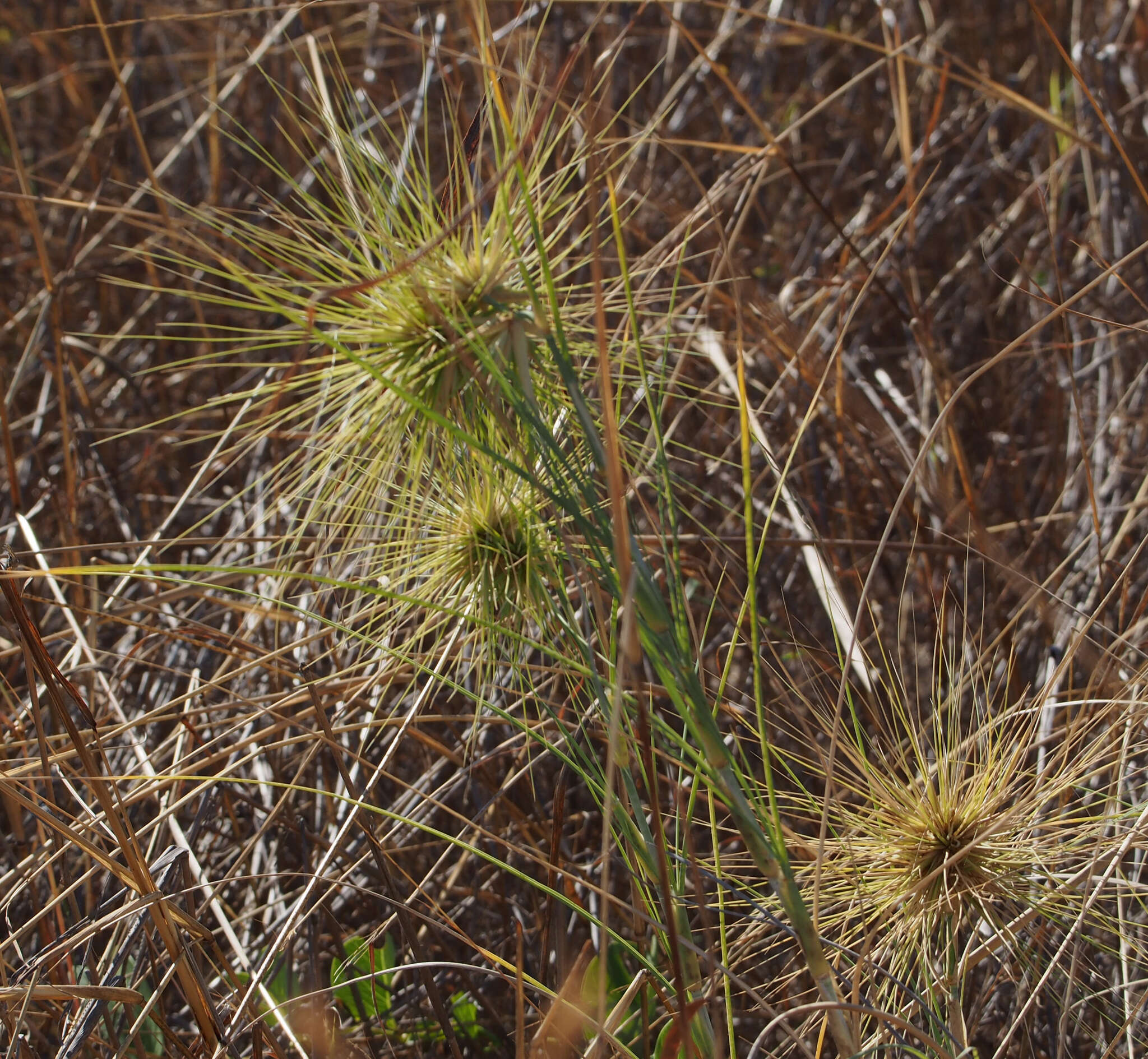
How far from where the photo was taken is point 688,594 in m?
1.17

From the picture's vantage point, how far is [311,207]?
69 centimetres

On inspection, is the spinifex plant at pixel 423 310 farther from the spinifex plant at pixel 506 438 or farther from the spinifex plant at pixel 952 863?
the spinifex plant at pixel 952 863

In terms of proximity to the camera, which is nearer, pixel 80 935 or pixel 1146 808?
pixel 1146 808

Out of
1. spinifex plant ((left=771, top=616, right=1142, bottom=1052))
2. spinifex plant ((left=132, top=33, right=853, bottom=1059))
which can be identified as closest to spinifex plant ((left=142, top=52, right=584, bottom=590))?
spinifex plant ((left=132, top=33, right=853, bottom=1059))

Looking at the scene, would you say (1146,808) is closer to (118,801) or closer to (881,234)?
(118,801)

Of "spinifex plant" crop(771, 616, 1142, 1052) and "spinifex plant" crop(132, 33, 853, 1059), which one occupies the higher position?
"spinifex plant" crop(132, 33, 853, 1059)

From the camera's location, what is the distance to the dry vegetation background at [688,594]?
0.70 meters

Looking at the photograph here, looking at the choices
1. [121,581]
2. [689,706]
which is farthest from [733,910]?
[121,581]

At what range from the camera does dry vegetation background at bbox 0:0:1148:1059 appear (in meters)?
0.70

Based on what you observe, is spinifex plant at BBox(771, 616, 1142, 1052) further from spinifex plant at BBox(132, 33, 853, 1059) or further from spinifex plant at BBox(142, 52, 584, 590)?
spinifex plant at BBox(142, 52, 584, 590)

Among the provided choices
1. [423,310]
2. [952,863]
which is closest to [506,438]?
[423,310]

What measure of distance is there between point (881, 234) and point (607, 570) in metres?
1.08

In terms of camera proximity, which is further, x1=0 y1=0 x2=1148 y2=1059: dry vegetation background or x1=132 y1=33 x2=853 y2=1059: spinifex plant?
x1=0 y1=0 x2=1148 y2=1059: dry vegetation background

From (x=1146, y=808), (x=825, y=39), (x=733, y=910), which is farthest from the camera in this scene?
(x=825, y=39)
